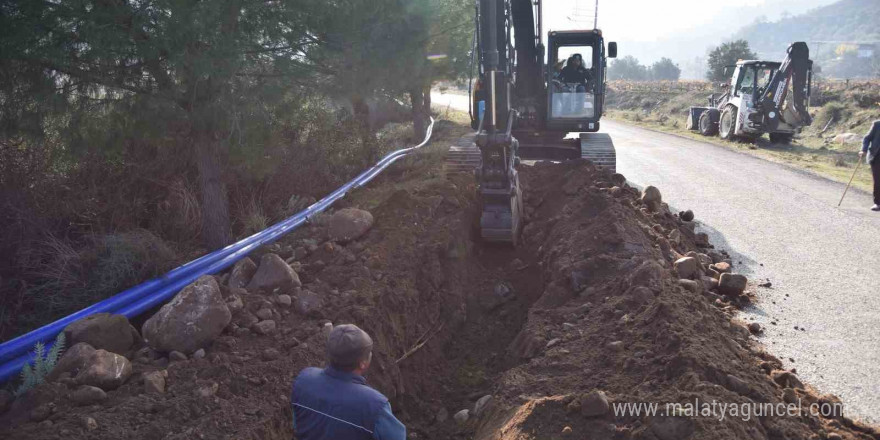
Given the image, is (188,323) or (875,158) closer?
(188,323)

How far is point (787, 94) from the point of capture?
65.4 feet

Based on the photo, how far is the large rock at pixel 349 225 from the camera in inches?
280

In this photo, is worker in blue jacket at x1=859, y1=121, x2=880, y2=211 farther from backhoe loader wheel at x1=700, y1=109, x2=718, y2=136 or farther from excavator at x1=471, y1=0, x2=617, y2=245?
backhoe loader wheel at x1=700, y1=109, x2=718, y2=136

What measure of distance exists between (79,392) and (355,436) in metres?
2.11

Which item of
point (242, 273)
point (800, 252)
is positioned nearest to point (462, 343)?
point (242, 273)

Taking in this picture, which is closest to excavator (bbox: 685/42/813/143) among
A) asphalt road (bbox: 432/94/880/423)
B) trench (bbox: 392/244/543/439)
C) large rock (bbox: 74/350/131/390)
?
asphalt road (bbox: 432/94/880/423)

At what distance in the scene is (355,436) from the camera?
3.06m

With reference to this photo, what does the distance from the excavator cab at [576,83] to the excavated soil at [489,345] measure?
4.06 m

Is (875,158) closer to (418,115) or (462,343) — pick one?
(462,343)

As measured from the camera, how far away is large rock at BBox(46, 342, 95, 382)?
4.19 meters

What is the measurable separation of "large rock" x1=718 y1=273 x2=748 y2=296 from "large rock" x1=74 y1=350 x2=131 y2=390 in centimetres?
599

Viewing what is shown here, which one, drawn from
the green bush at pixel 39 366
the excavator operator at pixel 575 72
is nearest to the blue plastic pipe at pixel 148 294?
the green bush at pixel 39 366

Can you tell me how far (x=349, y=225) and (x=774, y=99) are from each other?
17.5 m

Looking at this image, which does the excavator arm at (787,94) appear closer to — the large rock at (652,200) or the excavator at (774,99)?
the excavator at (774,99)
